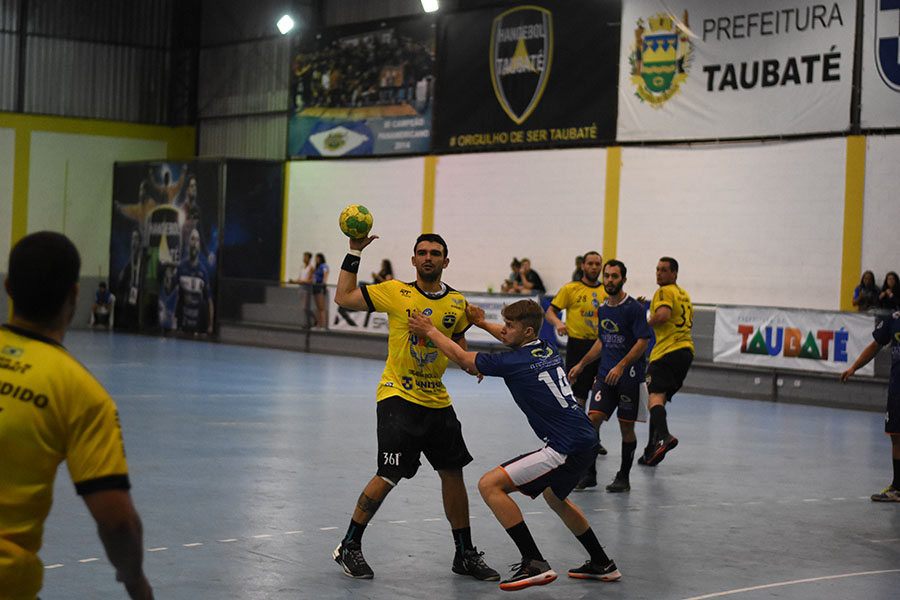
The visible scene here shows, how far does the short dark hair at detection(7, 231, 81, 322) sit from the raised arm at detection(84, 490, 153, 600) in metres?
0.53

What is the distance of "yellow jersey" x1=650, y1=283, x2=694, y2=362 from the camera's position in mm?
12070

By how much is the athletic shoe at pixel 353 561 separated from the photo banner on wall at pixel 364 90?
928 inches

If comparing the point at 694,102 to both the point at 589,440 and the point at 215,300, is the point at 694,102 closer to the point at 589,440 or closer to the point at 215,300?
the point at 215,300

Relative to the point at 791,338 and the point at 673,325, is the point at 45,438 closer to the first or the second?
the point at 673,325

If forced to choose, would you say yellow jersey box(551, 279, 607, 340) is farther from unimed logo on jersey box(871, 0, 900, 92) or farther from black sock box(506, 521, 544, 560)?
unimed logo on jersey box(871, 0, 900, 92)

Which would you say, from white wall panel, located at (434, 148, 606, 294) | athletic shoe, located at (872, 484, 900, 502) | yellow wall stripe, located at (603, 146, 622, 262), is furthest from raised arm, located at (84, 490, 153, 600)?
white wall panel, located at (434, 148, 606, 294)

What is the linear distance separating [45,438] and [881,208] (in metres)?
20.7

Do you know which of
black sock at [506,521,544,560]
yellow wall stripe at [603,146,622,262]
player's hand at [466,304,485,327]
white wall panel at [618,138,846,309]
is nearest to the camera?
black sock at [506,521,544,560]

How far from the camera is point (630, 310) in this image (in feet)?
34.9

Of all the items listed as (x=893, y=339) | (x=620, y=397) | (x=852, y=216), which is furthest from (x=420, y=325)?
(x=852, y=216)

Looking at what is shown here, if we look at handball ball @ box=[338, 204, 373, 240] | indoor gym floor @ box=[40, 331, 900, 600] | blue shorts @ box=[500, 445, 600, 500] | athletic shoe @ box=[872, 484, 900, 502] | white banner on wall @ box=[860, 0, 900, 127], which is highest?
white banner on wall @ box=[860, 0, 900, 127]

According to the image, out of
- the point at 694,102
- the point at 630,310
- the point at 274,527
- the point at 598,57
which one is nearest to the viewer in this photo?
the point at 274,527

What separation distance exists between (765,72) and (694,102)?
5.60 feet

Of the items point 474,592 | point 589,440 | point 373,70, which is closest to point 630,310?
point 589,440
